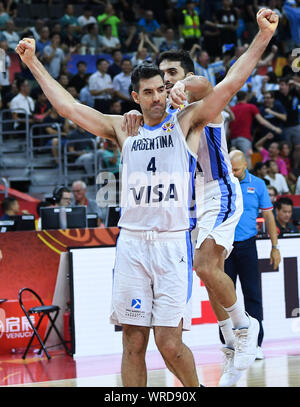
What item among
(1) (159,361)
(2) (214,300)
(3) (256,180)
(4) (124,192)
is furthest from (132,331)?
(3) (256,180)

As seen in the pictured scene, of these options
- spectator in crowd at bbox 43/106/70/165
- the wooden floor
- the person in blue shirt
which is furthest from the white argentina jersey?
spectator in crowd at bbox 43/106/70/165

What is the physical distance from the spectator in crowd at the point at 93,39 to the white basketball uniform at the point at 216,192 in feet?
41.3

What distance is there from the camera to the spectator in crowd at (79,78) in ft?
55.4

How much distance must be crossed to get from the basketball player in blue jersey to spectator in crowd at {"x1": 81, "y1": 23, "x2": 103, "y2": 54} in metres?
13.6

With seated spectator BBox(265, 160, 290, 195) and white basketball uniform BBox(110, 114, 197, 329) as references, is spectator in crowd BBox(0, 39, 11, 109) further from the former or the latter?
white basketball uniform BBox(110, 114, 197, 329)

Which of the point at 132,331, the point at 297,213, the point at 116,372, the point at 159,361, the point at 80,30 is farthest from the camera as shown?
the point at 80,30

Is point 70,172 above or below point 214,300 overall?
above

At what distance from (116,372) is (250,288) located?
2.07m

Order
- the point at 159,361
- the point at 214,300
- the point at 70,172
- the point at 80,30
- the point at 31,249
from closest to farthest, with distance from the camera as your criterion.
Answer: the point at 214,300 < the point at 159,361 < the point at 31,249 < the point at 70,172 < the point at 80,30

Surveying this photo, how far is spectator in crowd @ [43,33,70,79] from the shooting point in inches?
664

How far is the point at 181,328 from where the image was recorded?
17.4 ft

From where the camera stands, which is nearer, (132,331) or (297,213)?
(132,331)

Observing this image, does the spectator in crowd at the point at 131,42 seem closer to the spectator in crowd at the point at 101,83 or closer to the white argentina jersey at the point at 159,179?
the spectator in crowd at the point at 101,83

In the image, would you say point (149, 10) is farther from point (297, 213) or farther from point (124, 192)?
point (124, 192)
